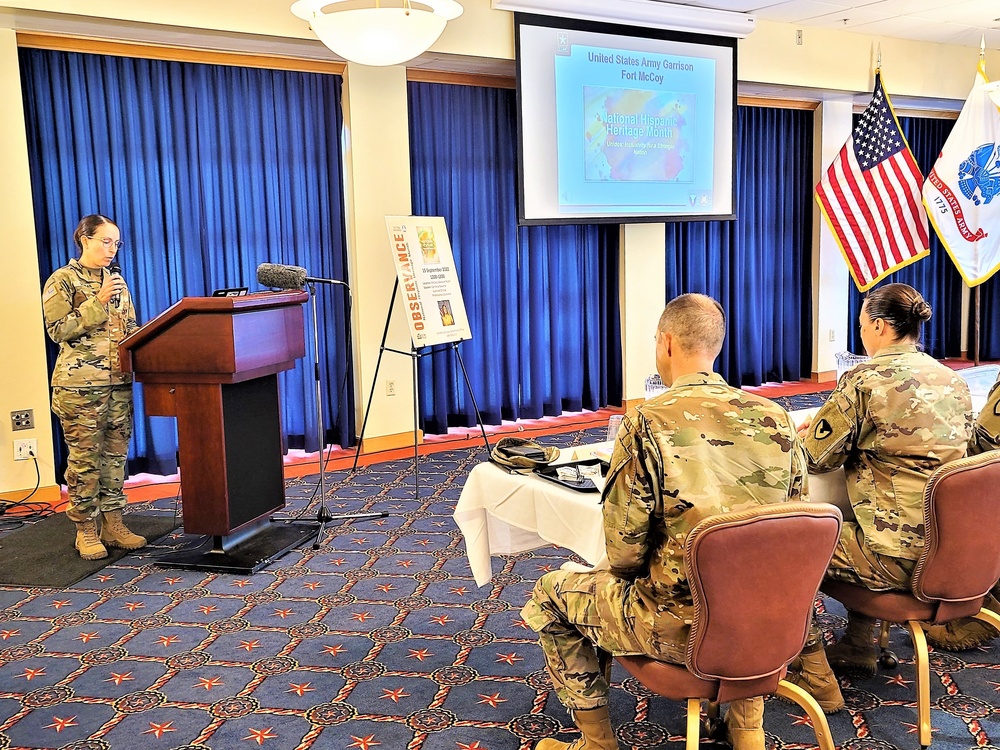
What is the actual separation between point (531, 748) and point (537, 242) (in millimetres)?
4852

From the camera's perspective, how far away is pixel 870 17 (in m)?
6.93

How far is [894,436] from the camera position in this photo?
8.13ft

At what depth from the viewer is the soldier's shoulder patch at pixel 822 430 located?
2549 millimetres

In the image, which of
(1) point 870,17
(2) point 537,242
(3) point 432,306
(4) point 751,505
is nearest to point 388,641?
(4) point 751,505

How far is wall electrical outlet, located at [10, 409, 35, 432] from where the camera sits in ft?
16.2

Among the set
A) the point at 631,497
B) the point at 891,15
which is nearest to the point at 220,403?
the point at 631,497

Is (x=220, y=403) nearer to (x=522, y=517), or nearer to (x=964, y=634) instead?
(x=522, y=517)

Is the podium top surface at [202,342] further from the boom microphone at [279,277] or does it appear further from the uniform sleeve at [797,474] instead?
the uniform sleeve at [797,474]

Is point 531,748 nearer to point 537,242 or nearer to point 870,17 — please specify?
point 537,242

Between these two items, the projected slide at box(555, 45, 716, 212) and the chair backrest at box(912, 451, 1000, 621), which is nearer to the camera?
the chair backrest at box(912, 451, 1000, 621)

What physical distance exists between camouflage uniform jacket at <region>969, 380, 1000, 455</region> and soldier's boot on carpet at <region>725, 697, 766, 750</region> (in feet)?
4.23

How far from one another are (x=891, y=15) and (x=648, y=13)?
209 centimetres

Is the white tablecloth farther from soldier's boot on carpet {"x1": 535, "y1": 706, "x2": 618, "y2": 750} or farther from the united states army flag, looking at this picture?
the united states army flag

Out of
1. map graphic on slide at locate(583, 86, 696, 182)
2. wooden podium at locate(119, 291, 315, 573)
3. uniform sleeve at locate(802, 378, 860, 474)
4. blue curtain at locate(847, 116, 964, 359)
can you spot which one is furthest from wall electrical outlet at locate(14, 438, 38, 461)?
blue curtain at locate(847, 116, 964, 359)
